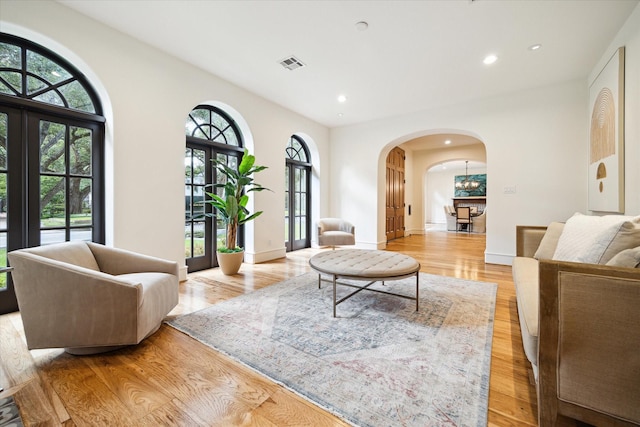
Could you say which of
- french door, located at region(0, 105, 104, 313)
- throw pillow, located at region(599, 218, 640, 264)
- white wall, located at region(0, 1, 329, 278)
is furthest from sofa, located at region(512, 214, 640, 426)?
french door, located at region(0, 105, 104, 313)

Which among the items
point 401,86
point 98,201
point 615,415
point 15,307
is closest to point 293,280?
point 98,201

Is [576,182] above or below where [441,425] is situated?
above

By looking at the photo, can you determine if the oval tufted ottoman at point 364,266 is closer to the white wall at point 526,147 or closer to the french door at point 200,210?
the french door at point 200,210

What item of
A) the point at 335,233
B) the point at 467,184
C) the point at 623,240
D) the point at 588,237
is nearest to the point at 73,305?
the point at 623,240

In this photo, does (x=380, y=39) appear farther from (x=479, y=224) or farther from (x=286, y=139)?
(x=479, y=224)

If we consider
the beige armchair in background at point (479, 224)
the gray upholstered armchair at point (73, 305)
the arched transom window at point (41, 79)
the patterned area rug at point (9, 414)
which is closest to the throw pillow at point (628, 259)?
the gray upholstered armchair at point (73, 305)

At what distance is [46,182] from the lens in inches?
101

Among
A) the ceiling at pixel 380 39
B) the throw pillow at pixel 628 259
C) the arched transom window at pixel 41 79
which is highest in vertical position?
the ceiling at pixel 380 39

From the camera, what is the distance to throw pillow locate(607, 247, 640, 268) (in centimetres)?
119

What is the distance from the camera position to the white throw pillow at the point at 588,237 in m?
1.47

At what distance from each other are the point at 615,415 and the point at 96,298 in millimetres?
2665

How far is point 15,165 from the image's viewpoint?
7.80 ft

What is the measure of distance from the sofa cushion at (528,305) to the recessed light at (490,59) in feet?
8.27

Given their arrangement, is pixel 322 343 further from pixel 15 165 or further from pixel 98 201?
pixel 15 165
